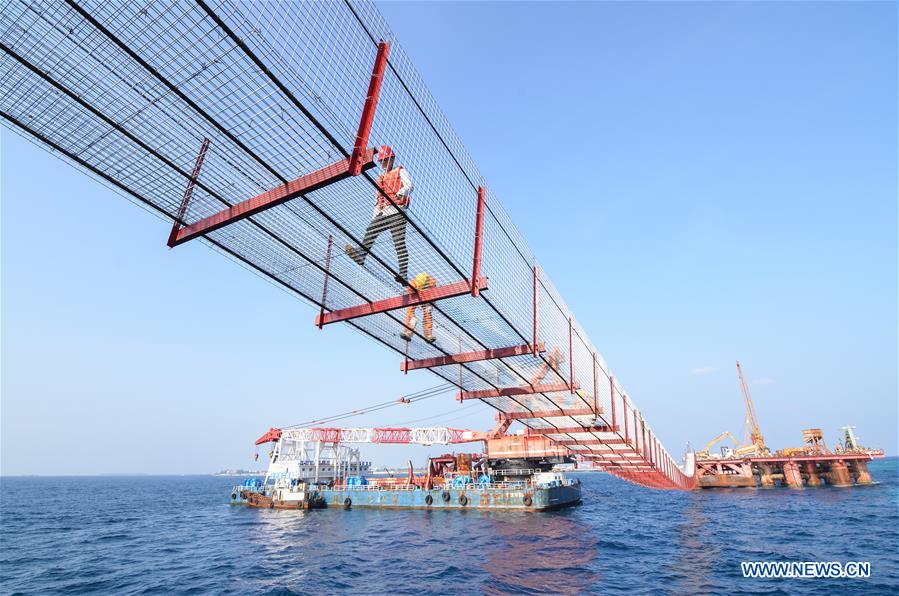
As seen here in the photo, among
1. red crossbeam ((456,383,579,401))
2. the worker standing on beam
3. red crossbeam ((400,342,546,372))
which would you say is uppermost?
the worker standing on beam

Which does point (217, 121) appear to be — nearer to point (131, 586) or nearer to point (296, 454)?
point (131, 586)

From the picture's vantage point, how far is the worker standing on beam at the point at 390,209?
9.03 m

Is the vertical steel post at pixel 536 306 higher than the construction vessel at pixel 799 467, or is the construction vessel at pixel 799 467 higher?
the vertical steel post at pixel 536 306

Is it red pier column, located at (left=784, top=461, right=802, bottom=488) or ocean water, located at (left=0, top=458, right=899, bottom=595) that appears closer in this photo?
ocean water, located at (left=0, top=458, right=899, bottom=595)

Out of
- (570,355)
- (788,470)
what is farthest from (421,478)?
(788,470)

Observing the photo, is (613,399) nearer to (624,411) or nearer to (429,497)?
(624,411)

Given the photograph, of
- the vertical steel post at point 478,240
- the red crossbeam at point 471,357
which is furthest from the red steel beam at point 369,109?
the red crossbeam at point 471,357

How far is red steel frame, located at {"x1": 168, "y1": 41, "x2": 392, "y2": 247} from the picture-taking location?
26.1 ft

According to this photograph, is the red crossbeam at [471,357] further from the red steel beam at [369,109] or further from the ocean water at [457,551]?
the red steel beam at [369,109]

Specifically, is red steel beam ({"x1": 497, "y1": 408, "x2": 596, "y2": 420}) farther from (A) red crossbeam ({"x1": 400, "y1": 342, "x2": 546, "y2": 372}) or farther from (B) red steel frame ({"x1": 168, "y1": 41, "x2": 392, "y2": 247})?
(B) red steel frame ({"x1": 168, "y1": 41, "x2": 392, "y2": 247})

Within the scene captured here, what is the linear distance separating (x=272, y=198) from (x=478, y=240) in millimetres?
6198

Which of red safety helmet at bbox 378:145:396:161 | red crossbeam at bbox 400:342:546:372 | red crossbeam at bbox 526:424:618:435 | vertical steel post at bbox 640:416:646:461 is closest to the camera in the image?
red safety helmet at bbox 378:145:396:161

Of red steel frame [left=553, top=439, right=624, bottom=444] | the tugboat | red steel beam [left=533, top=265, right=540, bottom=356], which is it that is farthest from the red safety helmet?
the tugboat

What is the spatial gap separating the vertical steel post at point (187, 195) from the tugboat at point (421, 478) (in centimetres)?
4005
